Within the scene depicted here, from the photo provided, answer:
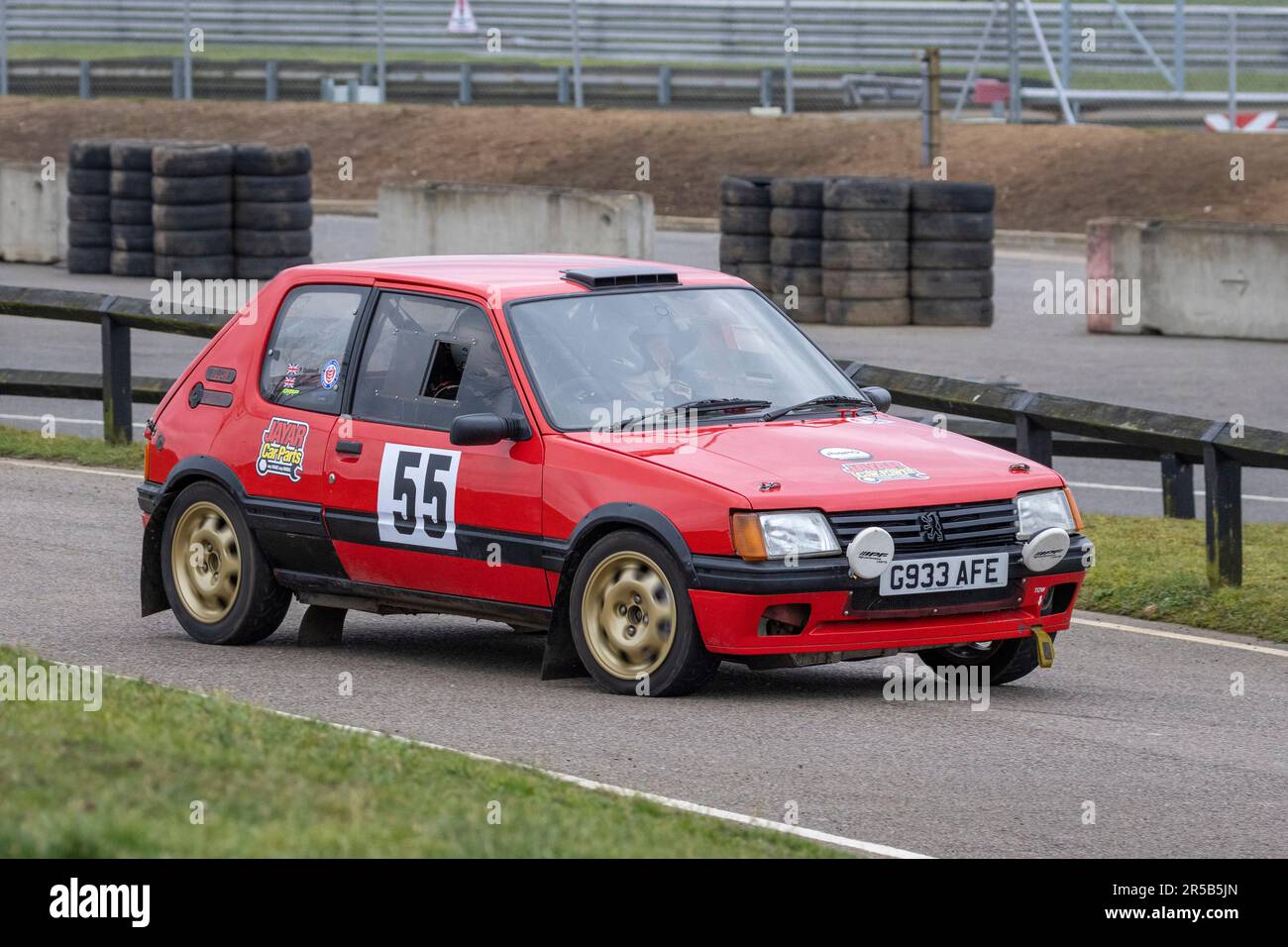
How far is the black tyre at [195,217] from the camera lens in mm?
30172

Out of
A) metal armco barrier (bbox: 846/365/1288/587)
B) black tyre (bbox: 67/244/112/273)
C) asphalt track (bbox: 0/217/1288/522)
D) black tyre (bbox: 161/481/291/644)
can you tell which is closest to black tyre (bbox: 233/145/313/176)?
asphalt track (bbox: 0/217/1288/522)

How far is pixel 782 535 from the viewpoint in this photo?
8.63 metres

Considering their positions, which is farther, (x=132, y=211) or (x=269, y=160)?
(x=132, y=211)

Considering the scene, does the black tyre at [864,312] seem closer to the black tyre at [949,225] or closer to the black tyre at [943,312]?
the black tyre at [943,312]

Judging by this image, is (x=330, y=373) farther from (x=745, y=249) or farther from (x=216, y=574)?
(x=745, y=249)

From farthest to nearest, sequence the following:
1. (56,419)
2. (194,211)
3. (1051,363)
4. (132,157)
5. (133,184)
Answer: (133,184), (132,157), (194,211), (1051,363), (56,419)

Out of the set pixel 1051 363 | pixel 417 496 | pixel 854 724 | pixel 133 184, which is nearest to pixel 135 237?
pixel 133 184

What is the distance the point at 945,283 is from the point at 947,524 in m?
18.9

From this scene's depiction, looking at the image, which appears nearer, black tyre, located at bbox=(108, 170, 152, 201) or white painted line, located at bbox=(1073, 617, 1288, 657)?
white painted line, located at bbox=(1073, 617, 1288, 657)

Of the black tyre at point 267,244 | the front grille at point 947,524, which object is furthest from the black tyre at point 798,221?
the front grille at point 947,524

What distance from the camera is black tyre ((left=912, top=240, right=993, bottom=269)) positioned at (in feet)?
88.9

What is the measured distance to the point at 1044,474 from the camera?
9.34m

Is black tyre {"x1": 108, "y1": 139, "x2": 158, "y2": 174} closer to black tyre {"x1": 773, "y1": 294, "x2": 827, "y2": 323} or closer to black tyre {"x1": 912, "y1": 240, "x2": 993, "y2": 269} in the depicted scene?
black tyre {"x1": 773, "y1": 294, "x2": 827, "y2": 323}
